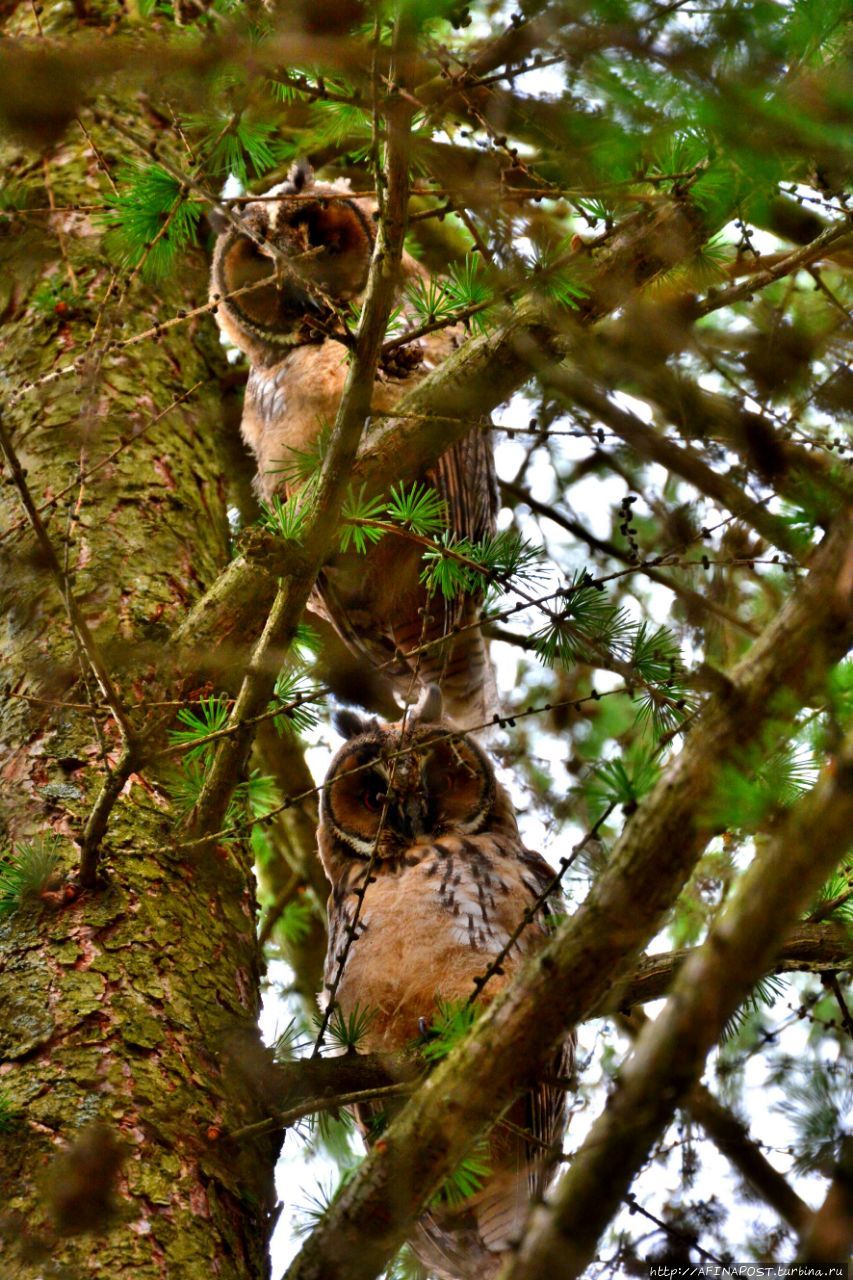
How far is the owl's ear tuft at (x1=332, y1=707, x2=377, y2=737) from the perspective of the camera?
11.5ft

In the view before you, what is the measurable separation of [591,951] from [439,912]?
1438mm

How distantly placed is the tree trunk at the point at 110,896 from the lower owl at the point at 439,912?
369mm

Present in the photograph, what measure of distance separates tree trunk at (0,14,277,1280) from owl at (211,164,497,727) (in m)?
0.35

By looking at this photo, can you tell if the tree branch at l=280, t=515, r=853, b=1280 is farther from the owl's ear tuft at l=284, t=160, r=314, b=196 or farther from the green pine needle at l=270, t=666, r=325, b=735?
the owl's ear tuft at l=284, t=160, r=314, b=196

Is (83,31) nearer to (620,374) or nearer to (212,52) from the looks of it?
(212,52)

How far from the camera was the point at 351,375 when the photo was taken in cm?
197

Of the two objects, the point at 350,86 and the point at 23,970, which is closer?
the point at 23,970

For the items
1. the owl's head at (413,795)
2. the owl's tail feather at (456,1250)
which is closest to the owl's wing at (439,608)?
the owl's head at (413,795)

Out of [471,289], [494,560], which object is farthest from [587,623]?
[471,289]

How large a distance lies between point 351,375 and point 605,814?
86 cm

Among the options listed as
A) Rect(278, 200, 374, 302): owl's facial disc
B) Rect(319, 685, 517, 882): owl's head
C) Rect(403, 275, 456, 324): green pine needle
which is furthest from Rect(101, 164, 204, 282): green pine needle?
Rect(278, 200, 374, 302): owl's facial disc

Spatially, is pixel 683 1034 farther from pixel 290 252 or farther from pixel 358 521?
pixel 290 252

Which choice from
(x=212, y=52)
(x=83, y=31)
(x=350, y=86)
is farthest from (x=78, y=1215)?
(x=83, y=31)

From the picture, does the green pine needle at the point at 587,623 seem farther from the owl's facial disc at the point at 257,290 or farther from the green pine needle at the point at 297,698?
the owl's facial disc at the point at 257,290
